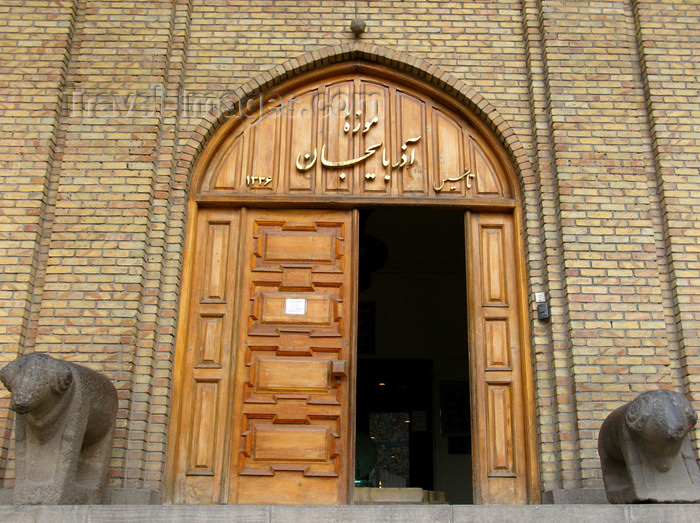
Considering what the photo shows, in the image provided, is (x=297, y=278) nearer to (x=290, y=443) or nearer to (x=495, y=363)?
(x=290, y=443)

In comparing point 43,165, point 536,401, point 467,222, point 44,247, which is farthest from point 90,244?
point 536,401

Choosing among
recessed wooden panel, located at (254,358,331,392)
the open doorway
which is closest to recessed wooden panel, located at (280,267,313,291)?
recessed wooden panel, located at (254,358,331,392)

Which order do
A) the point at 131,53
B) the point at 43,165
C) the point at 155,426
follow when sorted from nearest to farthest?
the point at 155,426, the point at 43,165, the point at 131,53

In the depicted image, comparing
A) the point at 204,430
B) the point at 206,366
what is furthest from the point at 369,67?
the point at 204,430

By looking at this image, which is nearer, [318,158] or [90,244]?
[90,244]

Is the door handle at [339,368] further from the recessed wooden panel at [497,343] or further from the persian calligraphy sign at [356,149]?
the persian calligraphy sign at [356,149]

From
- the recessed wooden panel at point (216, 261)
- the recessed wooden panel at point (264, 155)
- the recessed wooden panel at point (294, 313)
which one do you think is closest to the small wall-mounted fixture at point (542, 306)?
the recessed wooden panel at point (294, 313)

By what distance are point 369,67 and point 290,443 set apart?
10.8ft

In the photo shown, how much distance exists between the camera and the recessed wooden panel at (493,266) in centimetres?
630

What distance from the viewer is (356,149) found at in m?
6.65

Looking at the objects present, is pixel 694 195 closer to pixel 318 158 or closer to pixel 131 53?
pixel 318 158

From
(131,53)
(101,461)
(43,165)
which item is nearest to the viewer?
(101,461)

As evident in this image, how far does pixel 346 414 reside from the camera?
19.6 ft

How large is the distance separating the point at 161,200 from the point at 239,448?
6.67ft
